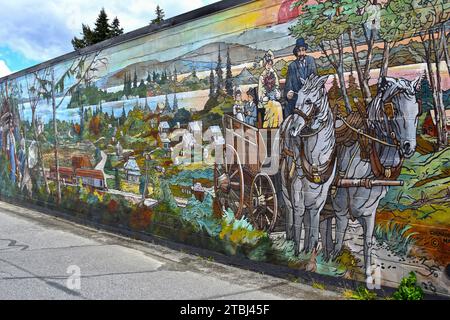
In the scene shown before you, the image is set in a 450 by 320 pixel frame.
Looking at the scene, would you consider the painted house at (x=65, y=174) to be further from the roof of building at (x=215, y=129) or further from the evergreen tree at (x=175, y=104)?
the roof of building at (x=215, y=129)

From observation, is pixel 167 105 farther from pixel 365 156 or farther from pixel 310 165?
pixel 365 156

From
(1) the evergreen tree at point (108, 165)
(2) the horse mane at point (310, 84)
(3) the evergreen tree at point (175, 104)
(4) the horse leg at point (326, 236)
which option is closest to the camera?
(4) the horse leg at point (326, 236)

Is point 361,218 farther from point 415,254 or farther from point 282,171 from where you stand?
point 282,171

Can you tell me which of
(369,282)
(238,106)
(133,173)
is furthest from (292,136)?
(133,173)

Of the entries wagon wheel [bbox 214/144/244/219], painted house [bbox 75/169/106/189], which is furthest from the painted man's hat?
painted house [bbox 75/169/106/189]

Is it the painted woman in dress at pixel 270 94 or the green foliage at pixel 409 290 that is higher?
the painted woman in dress at pixel 270 94

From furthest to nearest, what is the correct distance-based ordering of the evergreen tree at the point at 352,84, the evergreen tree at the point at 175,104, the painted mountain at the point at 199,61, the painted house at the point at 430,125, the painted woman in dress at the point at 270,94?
the evergreen tree at the point at 175,104, the painted mountain at the point at 199,61, the painted woman in dress at the point at 270,94, the evergreen tree at the point at 352,84, the painted house at the point at 430,125

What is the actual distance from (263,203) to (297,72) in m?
1.71

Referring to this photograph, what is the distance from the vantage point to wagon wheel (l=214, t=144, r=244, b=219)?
644 centimetres

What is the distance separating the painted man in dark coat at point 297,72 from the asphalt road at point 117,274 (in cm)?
211

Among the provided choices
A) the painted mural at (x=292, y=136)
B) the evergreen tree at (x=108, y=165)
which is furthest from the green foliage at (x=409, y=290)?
the evergreen tree at (x=108, y=165)

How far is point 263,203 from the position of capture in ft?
19.9

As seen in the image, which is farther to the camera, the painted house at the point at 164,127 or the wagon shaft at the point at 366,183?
the painted house at the point at 164,127

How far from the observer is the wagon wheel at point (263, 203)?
5922 millimetres
